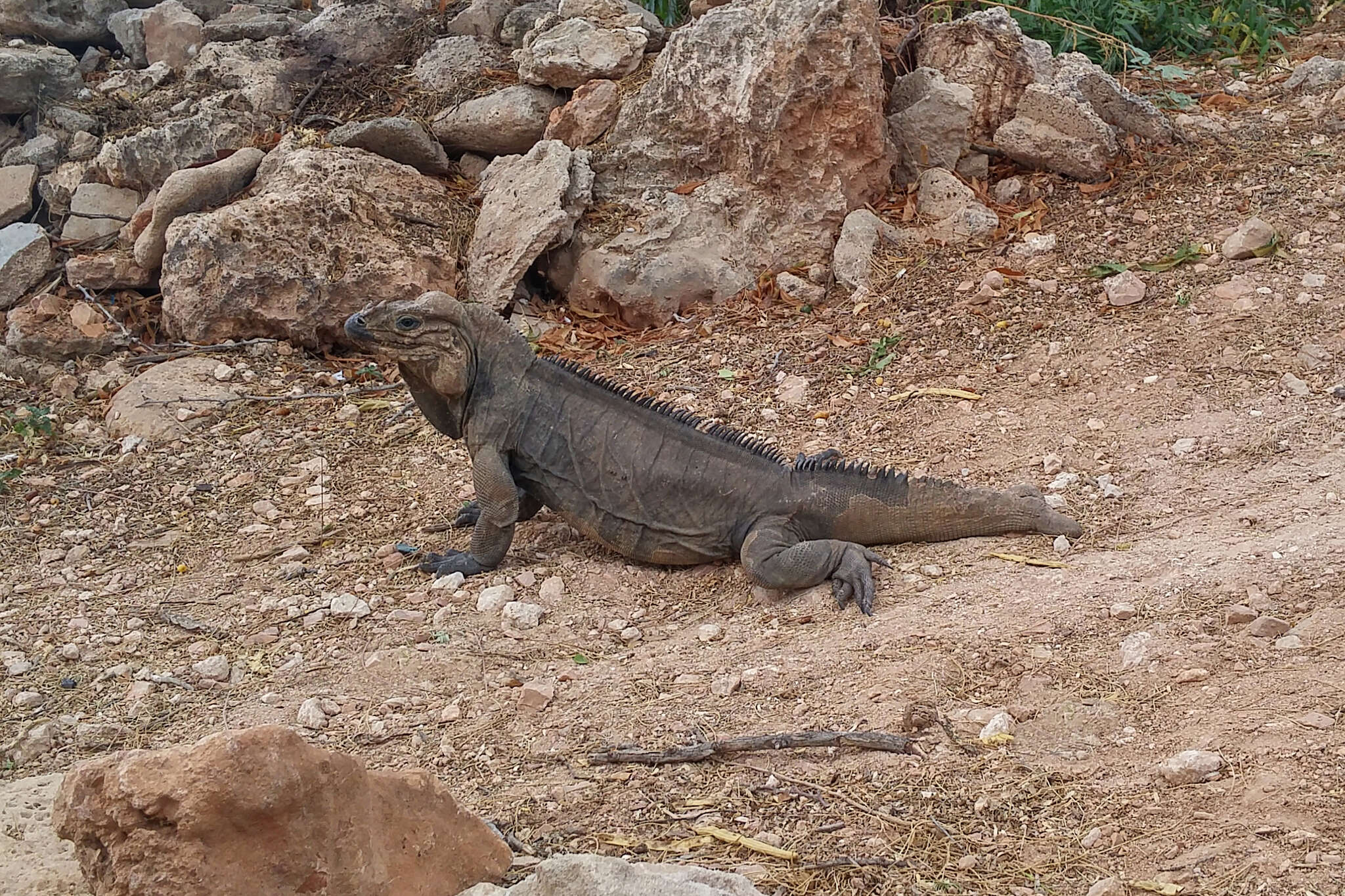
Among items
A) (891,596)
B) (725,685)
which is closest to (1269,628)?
(891,596)

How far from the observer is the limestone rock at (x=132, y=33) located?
8.95 m

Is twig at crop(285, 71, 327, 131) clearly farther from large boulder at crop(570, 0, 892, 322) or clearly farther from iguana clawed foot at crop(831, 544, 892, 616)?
iguana clawed foot at crop(831, 544, 892, 616)

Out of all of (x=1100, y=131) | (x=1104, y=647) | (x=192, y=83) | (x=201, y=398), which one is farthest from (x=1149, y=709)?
(x=192, y=83)

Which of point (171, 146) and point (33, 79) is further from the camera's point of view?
point (33, 79)

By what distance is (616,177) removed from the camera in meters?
7.25

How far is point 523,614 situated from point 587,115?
392 cm

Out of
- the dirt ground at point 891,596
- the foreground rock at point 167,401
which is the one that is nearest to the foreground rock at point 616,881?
the dirt ground at point 891,596

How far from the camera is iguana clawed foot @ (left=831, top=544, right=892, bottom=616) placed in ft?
13.4

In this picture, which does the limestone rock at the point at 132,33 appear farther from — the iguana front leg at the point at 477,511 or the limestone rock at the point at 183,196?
the iguana front leg at the point at 477,511

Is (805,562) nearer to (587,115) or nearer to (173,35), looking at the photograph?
(587,115)

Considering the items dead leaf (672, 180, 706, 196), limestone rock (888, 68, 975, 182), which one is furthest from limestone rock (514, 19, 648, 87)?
limestone rock (888, 68, 975, 182)

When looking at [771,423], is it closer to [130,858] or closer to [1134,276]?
[1134,276]

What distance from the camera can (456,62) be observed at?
8039 millimetres

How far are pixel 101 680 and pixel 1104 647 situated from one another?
3.15 m
